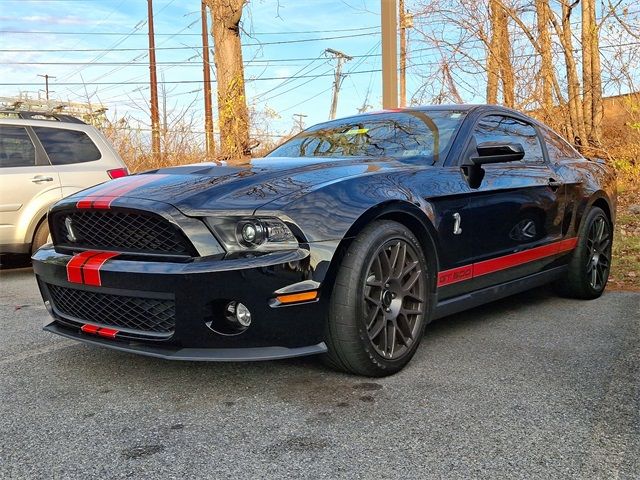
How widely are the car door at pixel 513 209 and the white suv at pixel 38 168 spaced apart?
177 inches

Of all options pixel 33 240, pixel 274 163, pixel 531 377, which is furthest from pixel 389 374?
pixel 33 240

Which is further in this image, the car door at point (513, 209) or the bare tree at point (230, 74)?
the bare tree at point (230, 74)

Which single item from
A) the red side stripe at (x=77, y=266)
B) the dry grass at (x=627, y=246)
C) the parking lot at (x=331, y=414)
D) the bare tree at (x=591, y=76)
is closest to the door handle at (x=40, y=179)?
the parking lot at (x=331, y=414)

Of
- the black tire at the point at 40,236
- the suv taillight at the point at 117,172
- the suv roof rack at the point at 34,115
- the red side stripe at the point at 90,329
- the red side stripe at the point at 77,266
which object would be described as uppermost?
the suv roof rack at the point at 34,115

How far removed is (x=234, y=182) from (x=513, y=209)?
190 centimetres

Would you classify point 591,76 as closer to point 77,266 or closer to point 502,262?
point 502,262

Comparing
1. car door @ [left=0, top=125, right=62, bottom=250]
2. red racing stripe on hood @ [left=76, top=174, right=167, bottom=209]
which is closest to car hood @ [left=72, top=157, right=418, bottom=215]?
red racing stripe on hood @ [left=76, top=174, right=167, bottom=209]

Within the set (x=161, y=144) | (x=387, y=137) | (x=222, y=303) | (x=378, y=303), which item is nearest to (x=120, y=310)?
(x=222, y=303)

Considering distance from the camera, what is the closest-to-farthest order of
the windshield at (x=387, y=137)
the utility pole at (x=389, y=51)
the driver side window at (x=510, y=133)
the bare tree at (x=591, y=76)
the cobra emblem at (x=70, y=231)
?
the cobra emblem at (x=70, y=231) → the windshield at (x=387, y=137) → the driver side window at (x=510, y=133) → the utility pole at (x=389, y=51) → the bare tree at (x=591, y=76)

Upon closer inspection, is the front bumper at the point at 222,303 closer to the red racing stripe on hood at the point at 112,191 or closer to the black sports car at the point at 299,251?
the black sports car at the point at 299,251

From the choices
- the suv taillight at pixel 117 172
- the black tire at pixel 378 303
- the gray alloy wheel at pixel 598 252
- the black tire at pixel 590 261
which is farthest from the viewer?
the suv taillight at pixel 117 172

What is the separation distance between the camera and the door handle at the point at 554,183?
4.36 meters

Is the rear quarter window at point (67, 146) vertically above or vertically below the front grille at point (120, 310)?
above

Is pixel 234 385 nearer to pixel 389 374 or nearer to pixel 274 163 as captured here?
pixel 389 374
